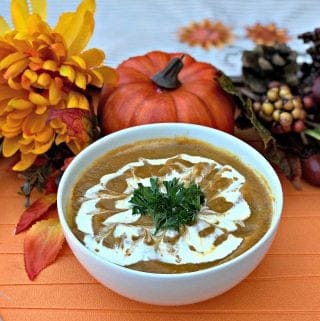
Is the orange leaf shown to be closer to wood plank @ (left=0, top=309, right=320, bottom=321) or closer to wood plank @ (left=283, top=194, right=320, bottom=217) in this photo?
wood plank @ (left=0, top=309, right=320, bottom=321)

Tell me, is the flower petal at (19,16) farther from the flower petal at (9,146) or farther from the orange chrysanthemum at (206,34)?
the orange chrysanthemum at (206,34)

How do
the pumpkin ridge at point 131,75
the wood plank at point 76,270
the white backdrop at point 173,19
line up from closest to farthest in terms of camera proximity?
the wood plank at point 76,270 < the pumpkin ridge at point 131,75 < the white backdrop at point 173,19

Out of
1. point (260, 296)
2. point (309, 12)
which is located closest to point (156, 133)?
point (260, 296)

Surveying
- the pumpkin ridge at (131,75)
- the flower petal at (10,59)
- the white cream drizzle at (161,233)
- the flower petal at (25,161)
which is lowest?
the flower petal at (25,161)

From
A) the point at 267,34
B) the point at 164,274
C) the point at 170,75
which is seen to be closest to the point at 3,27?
the point at 170,75

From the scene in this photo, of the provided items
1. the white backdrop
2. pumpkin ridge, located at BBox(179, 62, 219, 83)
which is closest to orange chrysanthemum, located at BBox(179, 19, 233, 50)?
the white backdrop

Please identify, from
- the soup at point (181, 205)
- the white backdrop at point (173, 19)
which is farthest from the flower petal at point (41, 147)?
the white backdrop at point (173, 19)
